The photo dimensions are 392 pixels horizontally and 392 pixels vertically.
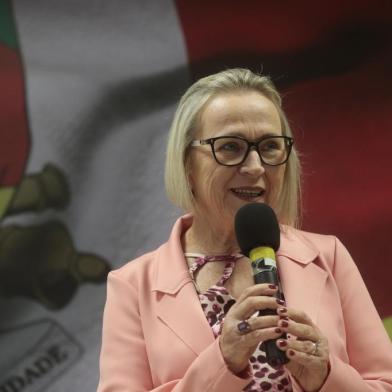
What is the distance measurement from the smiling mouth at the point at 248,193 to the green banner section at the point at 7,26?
3.80ft

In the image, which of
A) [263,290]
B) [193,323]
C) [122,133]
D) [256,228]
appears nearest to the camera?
[263,290]

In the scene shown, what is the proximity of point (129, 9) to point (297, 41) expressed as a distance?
48cm

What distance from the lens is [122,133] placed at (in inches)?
82.1

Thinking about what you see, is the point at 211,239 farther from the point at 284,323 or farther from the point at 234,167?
the point at 284,323

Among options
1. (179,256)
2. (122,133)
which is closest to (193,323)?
(179,256)

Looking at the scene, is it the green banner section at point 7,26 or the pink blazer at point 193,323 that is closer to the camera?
the pink blazer at point 193,323

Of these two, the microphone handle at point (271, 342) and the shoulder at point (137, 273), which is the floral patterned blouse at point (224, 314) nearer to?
the shoulder at point (137, 273)

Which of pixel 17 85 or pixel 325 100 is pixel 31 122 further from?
pixel 325 100

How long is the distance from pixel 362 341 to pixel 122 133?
1097 mm

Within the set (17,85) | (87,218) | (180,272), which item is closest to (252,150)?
(180,272)

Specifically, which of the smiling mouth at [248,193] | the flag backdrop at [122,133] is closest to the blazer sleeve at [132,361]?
the smiling mouth at [248,193]

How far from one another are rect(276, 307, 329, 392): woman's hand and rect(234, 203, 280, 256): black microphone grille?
10 cm

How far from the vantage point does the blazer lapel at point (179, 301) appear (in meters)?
1.14

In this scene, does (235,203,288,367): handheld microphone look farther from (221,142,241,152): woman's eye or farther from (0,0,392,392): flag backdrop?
(0,0,392,392): flag backdrop
